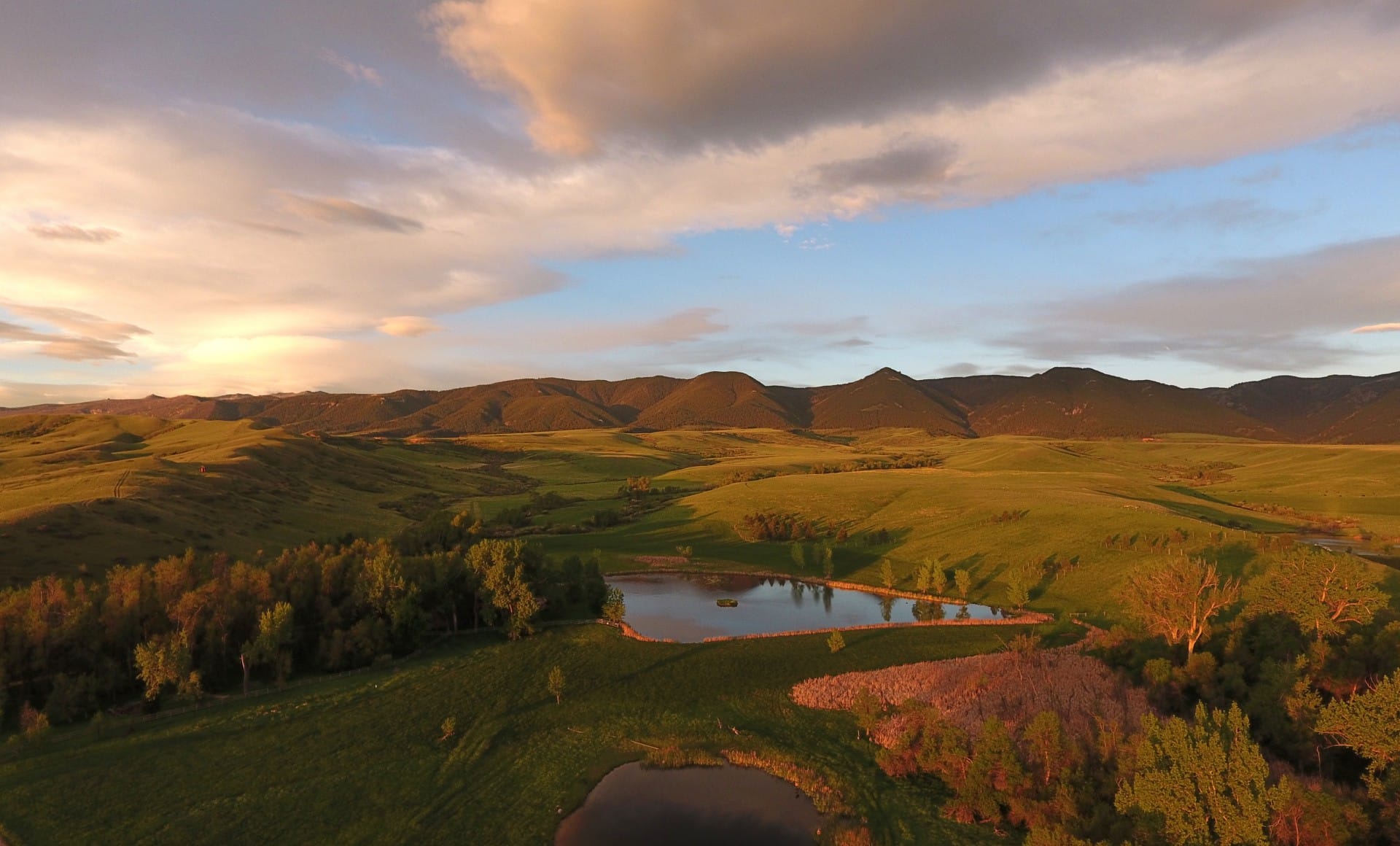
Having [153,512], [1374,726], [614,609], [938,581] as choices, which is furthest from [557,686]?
[153,512]

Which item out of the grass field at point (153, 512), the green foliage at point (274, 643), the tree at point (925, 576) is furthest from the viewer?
the tree at point (925, 576)

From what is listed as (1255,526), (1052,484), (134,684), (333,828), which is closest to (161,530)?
(134,684)

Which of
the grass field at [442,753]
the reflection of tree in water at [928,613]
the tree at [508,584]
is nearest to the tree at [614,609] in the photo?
the tree at [508,584]

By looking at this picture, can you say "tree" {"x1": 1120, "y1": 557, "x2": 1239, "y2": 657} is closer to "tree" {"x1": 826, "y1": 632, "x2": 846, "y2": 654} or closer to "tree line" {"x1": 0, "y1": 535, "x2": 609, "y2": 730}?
"tree" {"x1": 826, "y1": 632, "x2": 846, "y2": 654}

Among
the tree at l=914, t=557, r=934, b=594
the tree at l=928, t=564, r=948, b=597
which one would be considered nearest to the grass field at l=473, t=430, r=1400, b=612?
the tree at l=914, t=557, r=934, b=594

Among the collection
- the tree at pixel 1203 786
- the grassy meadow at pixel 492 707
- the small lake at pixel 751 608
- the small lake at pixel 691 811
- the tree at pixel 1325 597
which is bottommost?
the small lake at pixel 751 608

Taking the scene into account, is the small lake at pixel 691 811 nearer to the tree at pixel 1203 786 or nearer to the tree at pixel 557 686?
the tree at pixel 557 686
